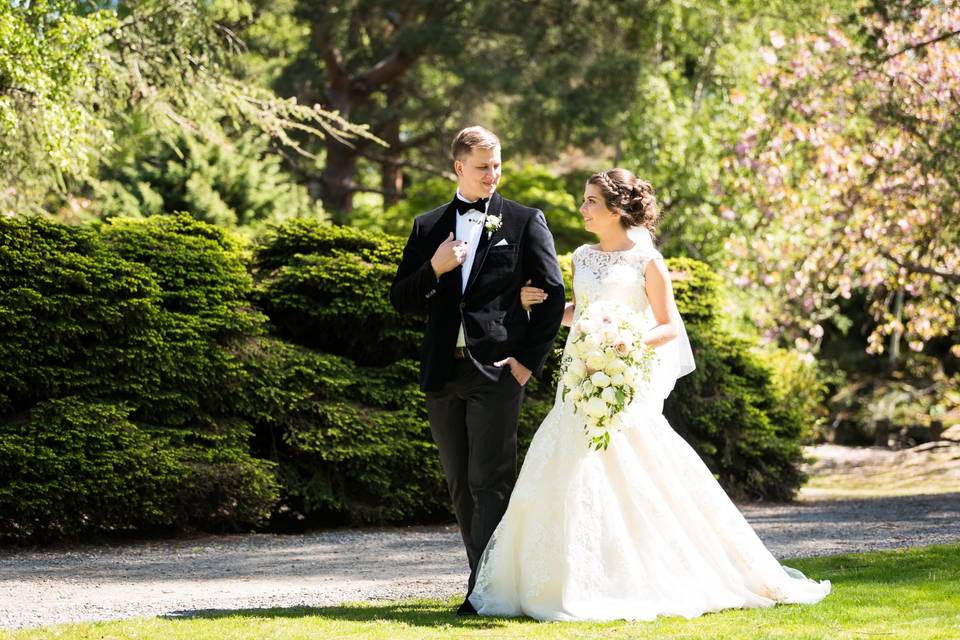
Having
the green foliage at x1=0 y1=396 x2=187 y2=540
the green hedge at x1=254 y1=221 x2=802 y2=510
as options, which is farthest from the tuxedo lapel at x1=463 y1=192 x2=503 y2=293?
the green foliage at x1=0 y1=396 x2=187 y2=540

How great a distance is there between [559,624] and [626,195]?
1.88 metres

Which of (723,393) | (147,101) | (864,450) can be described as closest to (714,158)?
(864,450)

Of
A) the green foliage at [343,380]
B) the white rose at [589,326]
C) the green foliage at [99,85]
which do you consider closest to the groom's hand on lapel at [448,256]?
the white rose at [589,326]

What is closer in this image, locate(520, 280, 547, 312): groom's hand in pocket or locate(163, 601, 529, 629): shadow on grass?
locate(163, 601, 529, 629): shadow on grass

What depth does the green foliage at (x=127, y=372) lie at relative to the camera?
7477 mm

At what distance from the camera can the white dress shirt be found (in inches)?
195

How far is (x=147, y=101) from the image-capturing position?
35.0ft

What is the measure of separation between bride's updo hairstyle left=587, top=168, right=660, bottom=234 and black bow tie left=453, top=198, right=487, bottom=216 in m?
0.49

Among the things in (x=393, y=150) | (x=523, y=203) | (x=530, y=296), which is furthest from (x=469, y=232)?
(x=393, y=150)

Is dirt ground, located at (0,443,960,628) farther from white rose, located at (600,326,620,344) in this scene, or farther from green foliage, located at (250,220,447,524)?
white rose, located at (600,326,620,344)

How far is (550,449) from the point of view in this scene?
5027mm

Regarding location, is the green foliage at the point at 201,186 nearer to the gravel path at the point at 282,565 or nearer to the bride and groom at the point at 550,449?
the gravel path at the point at 282,565

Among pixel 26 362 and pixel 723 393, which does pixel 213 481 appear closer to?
pixel 26 362

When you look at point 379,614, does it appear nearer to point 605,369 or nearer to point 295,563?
point 605,369
